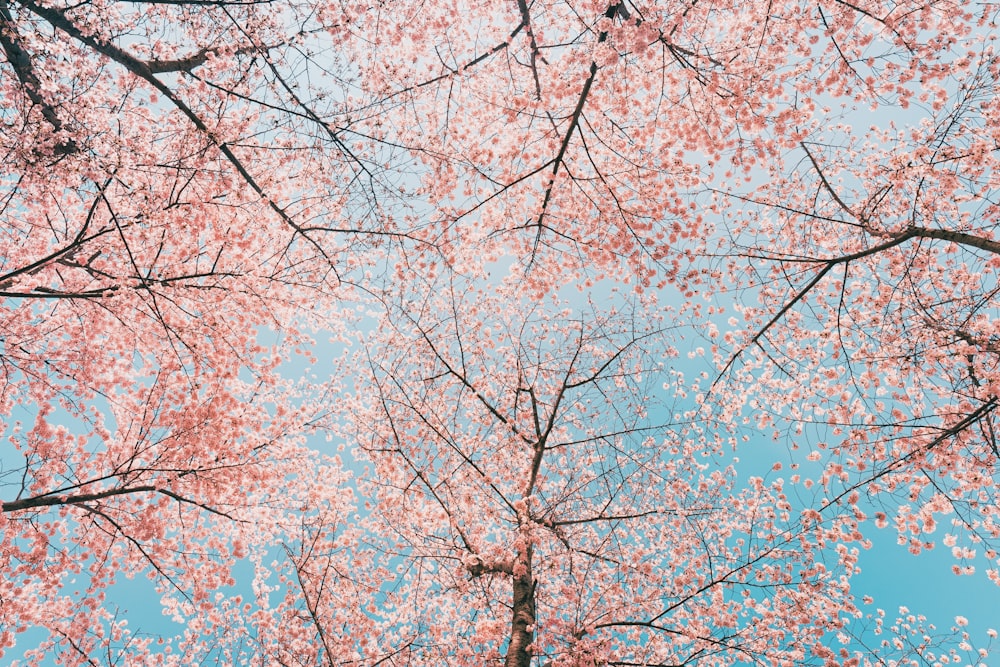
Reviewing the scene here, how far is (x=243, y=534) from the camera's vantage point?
9039mm

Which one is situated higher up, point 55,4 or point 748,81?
point 748,81

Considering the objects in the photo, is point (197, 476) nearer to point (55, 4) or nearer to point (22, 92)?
point (22, 92)

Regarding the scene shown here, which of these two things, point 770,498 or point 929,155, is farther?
point 770,498

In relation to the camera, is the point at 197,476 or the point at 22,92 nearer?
the point at 22,92

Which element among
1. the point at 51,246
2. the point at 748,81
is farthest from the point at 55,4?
the point at 748,81

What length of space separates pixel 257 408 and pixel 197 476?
2093 millimetres

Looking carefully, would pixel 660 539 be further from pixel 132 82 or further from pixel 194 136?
pixel 132 82

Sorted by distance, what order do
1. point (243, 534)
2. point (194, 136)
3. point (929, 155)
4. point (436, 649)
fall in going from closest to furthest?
point (929, 155)
point (194, 136)
point (436, 649)
point (243, 534)

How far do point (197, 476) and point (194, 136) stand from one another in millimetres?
5010

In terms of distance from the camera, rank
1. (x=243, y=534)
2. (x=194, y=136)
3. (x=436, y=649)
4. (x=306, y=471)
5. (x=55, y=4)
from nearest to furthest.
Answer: (x=55, y=4)
(x=194, y=136)
(x=436, y=649)
(x=243, y=534)
(x=306, y=471)

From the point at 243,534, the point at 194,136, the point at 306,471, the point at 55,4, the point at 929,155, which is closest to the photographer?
the point at 55,4

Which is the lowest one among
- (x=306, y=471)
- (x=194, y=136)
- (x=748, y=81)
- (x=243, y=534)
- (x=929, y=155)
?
(x=243, y=534)

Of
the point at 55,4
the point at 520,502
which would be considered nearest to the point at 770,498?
the point at 520,502

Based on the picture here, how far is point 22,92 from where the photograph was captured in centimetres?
571
